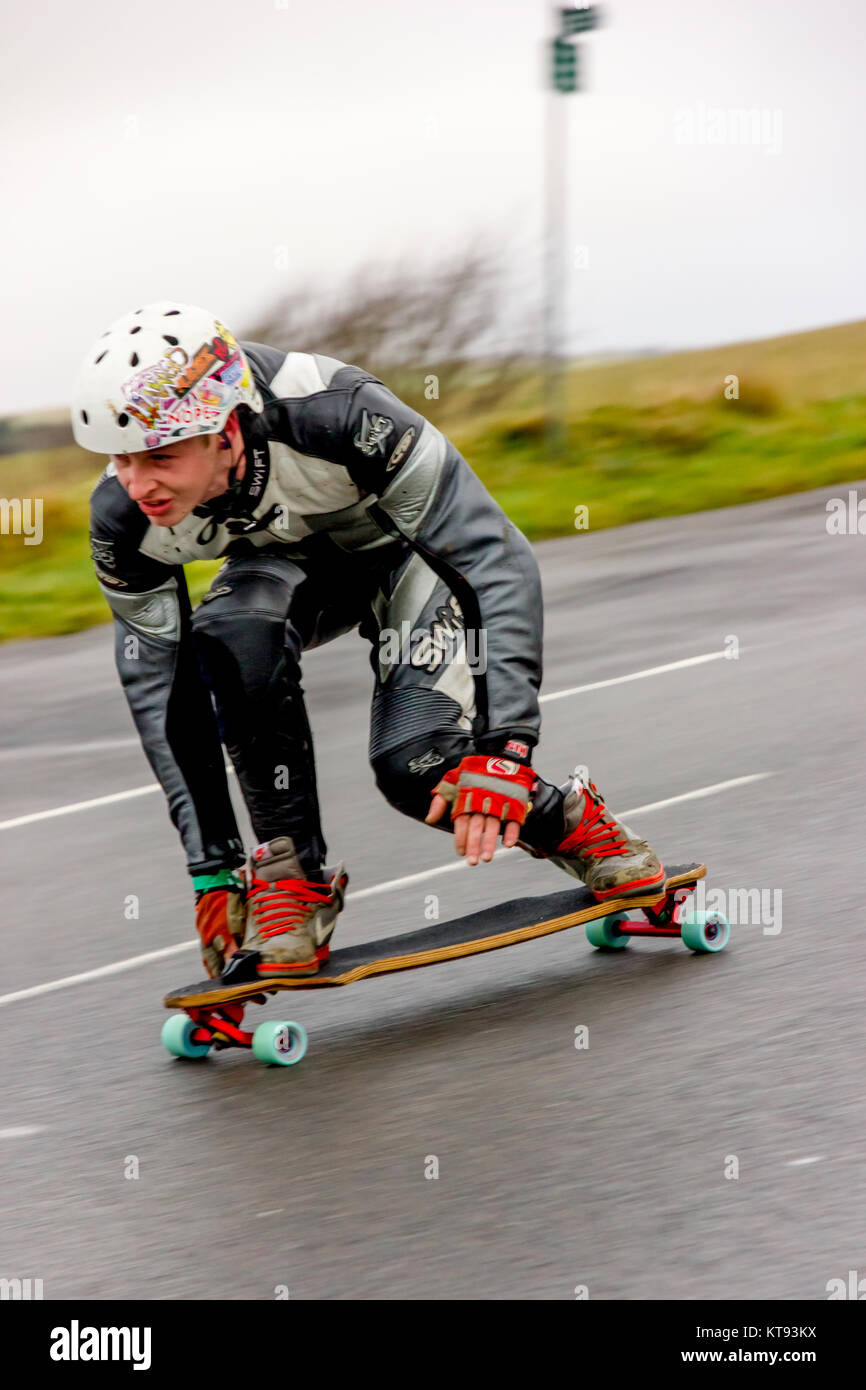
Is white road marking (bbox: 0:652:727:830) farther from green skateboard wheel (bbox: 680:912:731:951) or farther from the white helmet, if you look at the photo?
the white helmet

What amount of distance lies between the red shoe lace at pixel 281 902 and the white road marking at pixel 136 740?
3.70 meters

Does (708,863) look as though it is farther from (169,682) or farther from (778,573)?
(778,573)

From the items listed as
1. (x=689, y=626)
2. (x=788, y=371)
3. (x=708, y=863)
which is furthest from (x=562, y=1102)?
(x=788, y=371)

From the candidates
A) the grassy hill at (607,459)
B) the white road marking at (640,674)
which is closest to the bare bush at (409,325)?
the grassy hill at (607,459)

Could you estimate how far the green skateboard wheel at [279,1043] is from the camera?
4.95 meters

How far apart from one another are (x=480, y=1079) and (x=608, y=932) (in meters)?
1.17

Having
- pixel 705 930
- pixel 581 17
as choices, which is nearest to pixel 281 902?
pixel 705 930

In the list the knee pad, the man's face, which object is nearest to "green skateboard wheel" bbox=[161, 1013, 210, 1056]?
the knee pad

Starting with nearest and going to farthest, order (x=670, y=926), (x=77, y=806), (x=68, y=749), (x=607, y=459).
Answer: (x=670, y=926)
(x=77, y=806)
(x=68, y=749)
(x=607, y=459)

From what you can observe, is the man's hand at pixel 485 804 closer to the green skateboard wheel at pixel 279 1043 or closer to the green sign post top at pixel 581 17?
the green skateboard wheel at pixel 279 1043

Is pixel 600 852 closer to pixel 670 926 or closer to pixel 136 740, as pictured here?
pixel 670 926

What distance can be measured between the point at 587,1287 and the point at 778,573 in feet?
31.4

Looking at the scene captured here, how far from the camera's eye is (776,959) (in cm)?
538

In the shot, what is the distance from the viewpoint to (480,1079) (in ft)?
15.4
